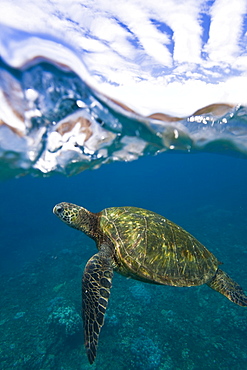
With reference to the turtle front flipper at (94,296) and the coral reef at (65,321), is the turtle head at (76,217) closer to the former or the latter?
the turtle front flipper at (94,296)

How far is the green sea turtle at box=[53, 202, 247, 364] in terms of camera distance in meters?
4.07

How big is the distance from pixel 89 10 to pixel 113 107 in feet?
11.3

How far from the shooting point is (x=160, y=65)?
635 centimetres

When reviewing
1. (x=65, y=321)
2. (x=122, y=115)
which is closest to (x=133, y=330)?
(x=65, y=321)

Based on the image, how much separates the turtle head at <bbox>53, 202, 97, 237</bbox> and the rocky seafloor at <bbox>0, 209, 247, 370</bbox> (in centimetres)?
582

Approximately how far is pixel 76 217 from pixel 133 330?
6.61 metres

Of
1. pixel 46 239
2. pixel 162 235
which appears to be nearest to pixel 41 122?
pixel 162 235

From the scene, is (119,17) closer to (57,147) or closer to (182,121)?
(182,121)

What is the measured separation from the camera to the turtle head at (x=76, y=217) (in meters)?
5.41

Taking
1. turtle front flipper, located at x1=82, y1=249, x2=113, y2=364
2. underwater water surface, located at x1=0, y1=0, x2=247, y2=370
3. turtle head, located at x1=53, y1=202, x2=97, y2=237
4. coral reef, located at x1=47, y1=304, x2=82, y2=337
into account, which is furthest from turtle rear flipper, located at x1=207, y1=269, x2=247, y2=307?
coral reef, located at x1=47, y1=304, x2=82, y2=337

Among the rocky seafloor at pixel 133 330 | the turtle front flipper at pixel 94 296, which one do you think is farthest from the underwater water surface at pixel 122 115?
the turtle front flipper at pixel 94 296

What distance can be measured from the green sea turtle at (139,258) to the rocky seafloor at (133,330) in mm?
4740

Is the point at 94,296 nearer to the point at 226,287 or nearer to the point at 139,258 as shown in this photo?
the point at 139,258

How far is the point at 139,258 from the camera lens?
14.6ft
